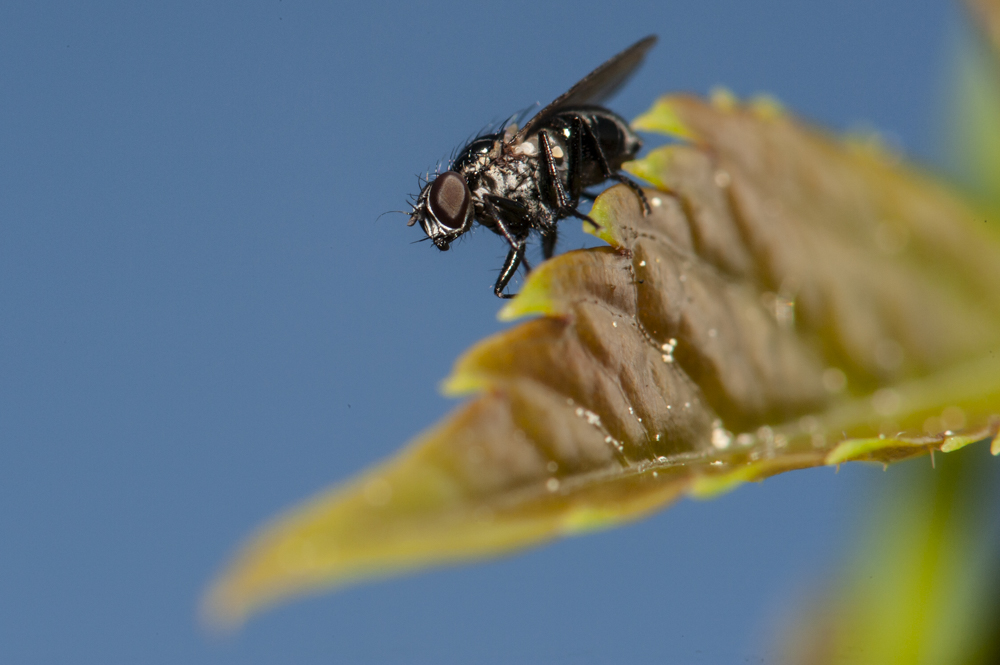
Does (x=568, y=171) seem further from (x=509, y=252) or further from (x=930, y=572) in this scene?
(x=930, y=572)

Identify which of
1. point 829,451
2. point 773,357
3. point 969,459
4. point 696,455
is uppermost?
point 773,357

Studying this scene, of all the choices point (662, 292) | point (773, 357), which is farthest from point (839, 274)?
point (662, 292)

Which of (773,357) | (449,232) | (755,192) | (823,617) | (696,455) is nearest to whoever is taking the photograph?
(696,455)

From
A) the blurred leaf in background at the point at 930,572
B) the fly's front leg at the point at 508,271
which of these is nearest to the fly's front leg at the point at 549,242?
the fly's front leg at the point at 508,271

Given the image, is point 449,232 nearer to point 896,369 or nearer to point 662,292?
point 662,292

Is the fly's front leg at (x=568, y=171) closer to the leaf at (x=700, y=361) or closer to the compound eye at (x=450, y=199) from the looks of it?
the compound eye at (x=450, y=199)

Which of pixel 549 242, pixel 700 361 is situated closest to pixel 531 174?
pixel 549 242
